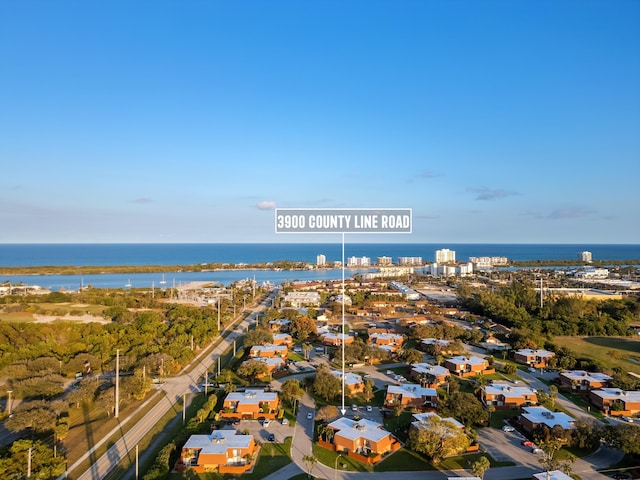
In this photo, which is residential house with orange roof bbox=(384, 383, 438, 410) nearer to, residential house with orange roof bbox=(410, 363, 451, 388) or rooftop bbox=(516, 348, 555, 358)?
residential house with orange roof bbox=(410, 363, 451, 388)

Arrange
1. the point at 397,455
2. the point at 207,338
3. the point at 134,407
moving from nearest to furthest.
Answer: the point at 397,455
the point at 134,407
the point at 207,338

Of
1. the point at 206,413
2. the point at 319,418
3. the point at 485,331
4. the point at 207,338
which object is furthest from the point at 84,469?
the point at 485,331

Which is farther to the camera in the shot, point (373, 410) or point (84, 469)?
point (373, 410)

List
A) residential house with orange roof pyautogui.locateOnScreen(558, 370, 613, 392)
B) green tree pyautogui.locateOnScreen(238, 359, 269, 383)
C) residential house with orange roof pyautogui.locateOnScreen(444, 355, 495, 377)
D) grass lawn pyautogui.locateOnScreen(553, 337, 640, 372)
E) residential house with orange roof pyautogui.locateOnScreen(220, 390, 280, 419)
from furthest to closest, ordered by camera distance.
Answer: grass lawn pyautogui.locateOnScreen(553, 337, 640, 372) → residential house with orange roof pyautogui.locateOnScreen(444, 355, 495, 377) → green tree pyautogui.locateOnScreen(238, 359, 269, 383) → residential house with orange roof pyautogui.locateOnScreen(558, 370, 613, 392) → residential house with orange roof pyautogui.locateOnScreen(220, 390, 280, 419)

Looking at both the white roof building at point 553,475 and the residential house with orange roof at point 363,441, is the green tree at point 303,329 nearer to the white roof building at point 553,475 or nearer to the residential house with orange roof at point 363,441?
the residential house with orange roof at point 363,441

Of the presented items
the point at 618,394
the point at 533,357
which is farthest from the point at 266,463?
the point at 533,357

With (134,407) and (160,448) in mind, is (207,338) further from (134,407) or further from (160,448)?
(160,448)

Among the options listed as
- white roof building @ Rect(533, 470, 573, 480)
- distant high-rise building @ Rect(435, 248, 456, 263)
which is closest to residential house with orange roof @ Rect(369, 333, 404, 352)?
white roof building @ Rect(533, 470, 573, 480)
